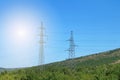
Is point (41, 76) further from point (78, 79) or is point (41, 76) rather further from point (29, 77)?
point (78, 79)

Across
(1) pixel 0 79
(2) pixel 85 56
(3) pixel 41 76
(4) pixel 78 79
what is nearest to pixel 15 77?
(1) pixel 0 79

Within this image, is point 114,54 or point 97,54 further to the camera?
point 97,54

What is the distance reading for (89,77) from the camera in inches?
2650

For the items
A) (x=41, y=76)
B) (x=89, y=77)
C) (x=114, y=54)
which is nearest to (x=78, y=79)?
(x=89, y=77)

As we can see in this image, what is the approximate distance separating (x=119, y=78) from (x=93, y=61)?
54.2m

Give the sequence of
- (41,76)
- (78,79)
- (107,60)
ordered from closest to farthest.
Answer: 1. (78,79)
2. (41,76)
3. (107,60)

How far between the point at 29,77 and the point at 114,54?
61.6m

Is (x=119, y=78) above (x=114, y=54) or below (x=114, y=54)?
below

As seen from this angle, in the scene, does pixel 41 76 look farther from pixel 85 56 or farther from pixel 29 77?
pixel 85 56

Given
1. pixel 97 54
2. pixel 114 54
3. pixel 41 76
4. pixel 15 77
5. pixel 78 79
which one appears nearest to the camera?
pixel 78 79

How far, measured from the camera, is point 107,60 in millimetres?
116875

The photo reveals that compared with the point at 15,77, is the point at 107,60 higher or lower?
higher

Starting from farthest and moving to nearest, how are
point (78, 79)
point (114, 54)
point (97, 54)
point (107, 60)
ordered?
point (97, 54)
point (114, 54)
point (107, 60)
point (78, 79)

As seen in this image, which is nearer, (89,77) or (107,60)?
(89,77)
